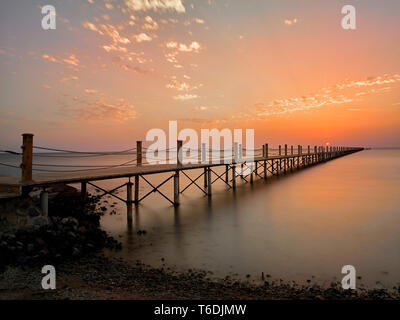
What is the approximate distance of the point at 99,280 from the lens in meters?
4.75

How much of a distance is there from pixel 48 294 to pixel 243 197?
515 inches

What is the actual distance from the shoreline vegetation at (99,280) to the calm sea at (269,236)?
514mm

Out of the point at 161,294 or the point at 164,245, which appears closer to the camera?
the point at 161,294

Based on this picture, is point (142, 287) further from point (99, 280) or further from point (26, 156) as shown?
point (26, 156)

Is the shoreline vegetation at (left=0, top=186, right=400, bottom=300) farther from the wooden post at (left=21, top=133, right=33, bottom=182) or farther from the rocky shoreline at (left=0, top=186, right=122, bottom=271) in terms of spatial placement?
the wooden post at (left=21, top=133, right=33, bottom=182)

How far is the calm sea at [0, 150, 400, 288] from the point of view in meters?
6.00

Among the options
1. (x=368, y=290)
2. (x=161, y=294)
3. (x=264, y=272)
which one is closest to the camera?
(x=161, y=294)

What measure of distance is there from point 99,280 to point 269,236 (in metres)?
5.93

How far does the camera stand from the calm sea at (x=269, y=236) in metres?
6.00

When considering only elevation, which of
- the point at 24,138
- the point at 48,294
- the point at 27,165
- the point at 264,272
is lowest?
the point at 264,272

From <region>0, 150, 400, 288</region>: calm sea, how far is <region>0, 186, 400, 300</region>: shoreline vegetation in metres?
0.51

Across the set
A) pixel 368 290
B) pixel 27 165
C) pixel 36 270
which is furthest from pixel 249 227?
pixel 27 165

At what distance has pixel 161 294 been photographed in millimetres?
4316
